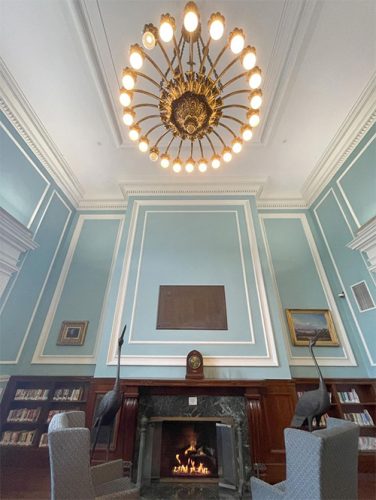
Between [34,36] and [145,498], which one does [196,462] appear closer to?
[145,498]

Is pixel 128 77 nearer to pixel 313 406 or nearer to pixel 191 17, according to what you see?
pixel 191 17

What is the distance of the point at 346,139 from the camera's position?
341 centimetres

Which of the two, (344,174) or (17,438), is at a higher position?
(344,174)

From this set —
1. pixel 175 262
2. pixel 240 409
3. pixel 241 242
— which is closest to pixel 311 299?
pixel 241 242

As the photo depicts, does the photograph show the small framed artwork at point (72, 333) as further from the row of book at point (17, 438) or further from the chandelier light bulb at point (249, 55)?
the chandelier light bulb at point (249, 55)

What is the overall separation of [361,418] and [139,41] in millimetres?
5258

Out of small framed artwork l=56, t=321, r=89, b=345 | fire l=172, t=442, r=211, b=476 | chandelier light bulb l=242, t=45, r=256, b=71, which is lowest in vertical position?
fire l=172, t=442, r=211, b=476

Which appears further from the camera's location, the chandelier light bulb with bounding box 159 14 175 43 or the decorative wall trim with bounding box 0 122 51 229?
the decorative wall trim with bounding box 0 122 51 229

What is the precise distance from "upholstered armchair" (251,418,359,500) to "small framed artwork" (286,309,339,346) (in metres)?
2.30

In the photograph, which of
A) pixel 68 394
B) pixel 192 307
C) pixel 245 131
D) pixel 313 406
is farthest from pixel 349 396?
pixel 68 394

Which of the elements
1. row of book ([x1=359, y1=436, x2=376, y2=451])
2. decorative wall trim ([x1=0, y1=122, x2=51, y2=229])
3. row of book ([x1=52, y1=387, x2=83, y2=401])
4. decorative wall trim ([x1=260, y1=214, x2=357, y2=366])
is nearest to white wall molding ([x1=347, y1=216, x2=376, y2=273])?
decorative wall trim ([x1=260, y1=214, x2=357, y2=366])

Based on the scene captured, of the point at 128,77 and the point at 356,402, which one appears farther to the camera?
the point at 356,402

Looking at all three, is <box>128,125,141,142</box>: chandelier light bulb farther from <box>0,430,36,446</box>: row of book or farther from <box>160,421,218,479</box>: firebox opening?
<box>0,430,36,446</box>: row of book

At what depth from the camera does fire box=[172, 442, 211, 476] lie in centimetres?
255
